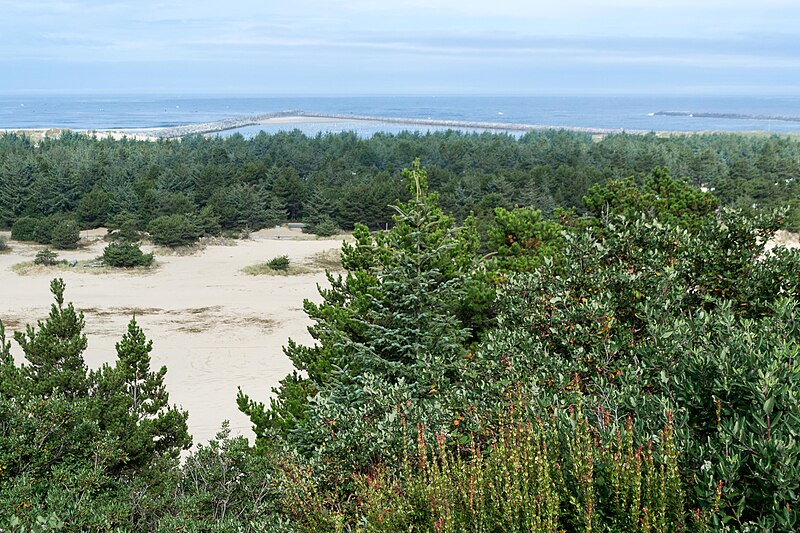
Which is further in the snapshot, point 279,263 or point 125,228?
point 125,228

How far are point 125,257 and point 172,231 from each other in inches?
172

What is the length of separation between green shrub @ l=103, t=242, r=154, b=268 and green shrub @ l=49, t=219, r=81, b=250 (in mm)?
4808

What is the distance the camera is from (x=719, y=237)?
25.2ft

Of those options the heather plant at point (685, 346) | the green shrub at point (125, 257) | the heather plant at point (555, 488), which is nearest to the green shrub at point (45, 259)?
the green shrub at point (125, 257)

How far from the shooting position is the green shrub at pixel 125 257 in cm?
3309

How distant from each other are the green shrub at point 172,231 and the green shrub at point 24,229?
21.2ft

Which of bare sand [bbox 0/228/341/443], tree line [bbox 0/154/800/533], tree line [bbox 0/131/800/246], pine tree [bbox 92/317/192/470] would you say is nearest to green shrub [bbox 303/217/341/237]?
tree line [bbox 0/131/800/246]

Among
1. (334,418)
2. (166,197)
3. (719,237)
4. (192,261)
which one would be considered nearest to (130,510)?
(334,418)

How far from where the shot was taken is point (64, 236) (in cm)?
3684

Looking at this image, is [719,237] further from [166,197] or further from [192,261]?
[166,197]

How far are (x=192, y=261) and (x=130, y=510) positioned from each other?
2968cm

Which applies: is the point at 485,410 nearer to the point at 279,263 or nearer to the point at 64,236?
the point at 279,263

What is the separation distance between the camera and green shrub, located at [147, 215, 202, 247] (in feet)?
122

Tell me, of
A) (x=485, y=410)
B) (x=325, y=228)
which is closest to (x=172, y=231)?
(x=325, y=228)
